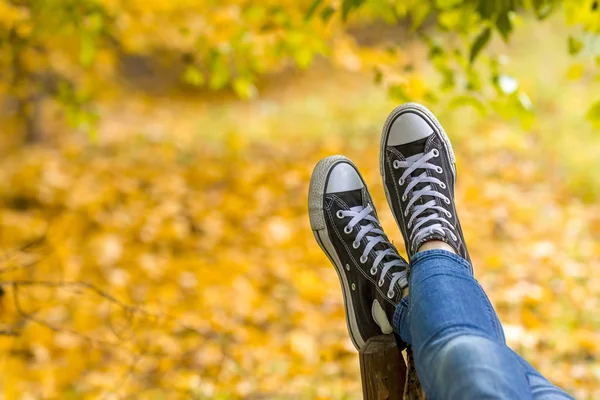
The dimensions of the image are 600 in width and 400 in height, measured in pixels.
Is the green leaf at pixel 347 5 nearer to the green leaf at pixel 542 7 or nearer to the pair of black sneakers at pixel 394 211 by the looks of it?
the pair of black sneakers at pixel 394 211

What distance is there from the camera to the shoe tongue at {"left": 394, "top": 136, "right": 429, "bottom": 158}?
1.57m

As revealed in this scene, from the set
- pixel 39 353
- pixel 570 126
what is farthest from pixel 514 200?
pixel 39 353

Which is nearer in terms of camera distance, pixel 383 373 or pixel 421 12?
pixel 383 373

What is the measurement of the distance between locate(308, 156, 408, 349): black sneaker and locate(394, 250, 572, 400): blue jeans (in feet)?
0.46

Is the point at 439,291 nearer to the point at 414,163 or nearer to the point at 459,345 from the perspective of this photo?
the point at 459,345

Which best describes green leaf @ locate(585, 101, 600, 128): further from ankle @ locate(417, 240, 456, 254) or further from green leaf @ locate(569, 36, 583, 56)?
ankle @ locate(417, 240, 456, 254)

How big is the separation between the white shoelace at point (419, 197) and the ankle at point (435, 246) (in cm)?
2

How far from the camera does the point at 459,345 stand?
3.15ft

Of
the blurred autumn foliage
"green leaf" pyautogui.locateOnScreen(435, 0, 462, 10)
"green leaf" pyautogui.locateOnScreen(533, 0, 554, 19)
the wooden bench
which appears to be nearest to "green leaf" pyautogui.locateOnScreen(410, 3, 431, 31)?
the blurred autumn foliage

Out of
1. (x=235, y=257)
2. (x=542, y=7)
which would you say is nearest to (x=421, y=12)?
(x=542, y=7)

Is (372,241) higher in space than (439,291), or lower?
higher

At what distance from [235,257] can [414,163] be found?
2.04 metres

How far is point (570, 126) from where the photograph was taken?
16.4ft

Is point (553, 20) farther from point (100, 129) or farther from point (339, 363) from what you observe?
point (339, 363)
